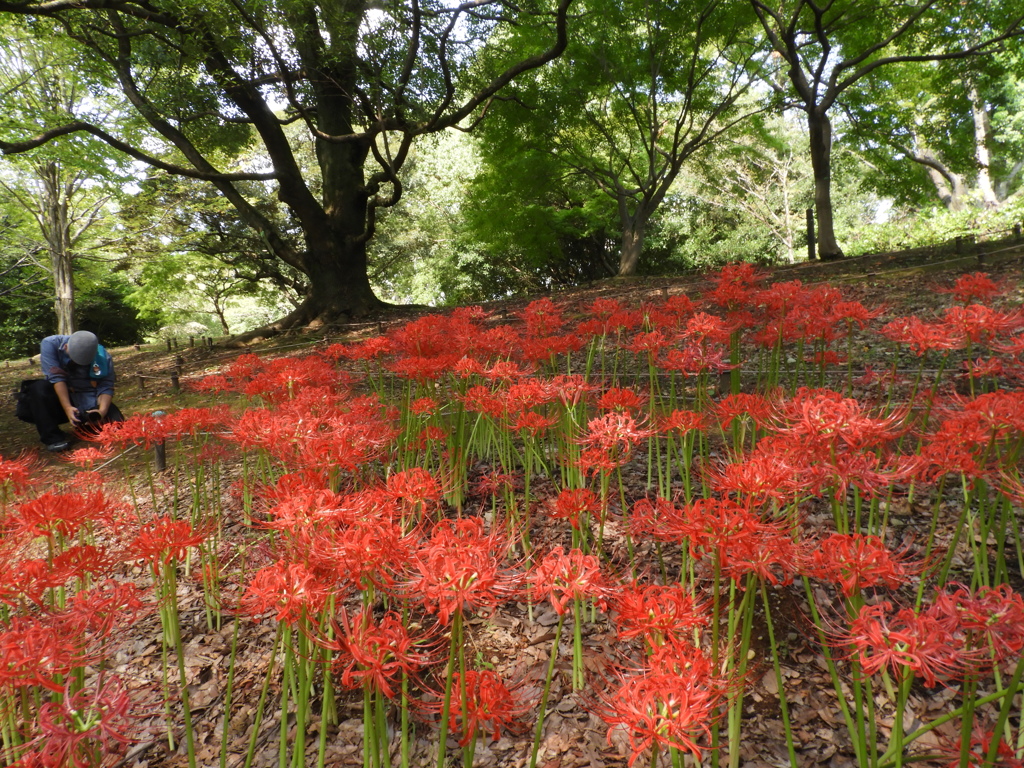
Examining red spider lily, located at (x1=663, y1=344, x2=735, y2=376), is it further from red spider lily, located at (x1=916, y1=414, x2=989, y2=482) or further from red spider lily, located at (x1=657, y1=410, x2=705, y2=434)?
red spider lily, located at (x1=916, y1=414, x2=989, y2=482)

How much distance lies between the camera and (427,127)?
9766 mm

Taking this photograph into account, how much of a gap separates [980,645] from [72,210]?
70.5 feet

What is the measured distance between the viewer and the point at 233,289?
19891 mm

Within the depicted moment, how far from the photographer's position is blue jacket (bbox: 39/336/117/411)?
5.18m

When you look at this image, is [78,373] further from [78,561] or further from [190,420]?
[78,561]

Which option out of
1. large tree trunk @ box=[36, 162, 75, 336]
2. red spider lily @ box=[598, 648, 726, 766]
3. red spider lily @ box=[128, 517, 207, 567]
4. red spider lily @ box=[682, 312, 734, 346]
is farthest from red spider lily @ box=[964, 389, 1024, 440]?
large tree trunk @ box=[36, 162, 75, 336]

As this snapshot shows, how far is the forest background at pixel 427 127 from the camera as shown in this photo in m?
8.84

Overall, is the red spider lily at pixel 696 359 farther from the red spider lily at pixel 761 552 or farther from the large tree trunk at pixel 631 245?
the large tree trunk at pixel 631 245

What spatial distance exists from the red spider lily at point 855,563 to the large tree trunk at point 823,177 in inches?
486

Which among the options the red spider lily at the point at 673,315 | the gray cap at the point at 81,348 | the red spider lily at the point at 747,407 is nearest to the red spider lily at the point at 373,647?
the red spider lily at the point at 747,407

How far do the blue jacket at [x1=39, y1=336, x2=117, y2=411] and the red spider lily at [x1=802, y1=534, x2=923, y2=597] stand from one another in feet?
20.4

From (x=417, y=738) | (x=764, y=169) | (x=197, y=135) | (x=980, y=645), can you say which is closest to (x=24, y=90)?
(x=197, y=135)

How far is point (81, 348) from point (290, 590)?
545cm

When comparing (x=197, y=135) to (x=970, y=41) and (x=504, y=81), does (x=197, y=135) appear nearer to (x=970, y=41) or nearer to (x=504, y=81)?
(x=504, y=81)
